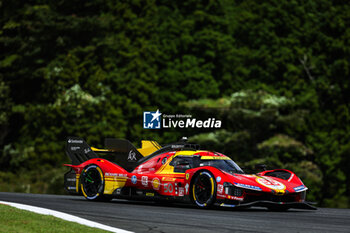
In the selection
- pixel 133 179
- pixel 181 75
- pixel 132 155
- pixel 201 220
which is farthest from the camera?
pixel 181 75

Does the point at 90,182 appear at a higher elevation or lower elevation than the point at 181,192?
higher

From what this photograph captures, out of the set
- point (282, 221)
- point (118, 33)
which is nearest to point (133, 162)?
point (282, 221)

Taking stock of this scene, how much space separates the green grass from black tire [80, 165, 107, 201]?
5.37 metres

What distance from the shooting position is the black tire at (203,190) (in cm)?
1406

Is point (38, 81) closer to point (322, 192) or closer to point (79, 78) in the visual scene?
point (79, 78)

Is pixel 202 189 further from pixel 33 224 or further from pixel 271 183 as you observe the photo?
pixel 33 224

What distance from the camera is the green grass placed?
9558 mm

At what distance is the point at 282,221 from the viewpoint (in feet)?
38.5

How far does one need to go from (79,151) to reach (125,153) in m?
1.68

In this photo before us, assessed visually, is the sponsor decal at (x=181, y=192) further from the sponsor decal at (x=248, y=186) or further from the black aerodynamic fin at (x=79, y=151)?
the black aerodynamic fin at (x=79, y=151)

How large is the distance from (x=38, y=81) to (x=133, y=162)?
112 ft

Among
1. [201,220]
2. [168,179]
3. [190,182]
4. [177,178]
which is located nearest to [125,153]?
[168,179]

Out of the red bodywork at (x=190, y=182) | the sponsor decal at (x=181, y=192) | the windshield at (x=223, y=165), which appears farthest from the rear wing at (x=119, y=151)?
the windshield at (x=223, y=165)

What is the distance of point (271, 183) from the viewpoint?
46.6ft
